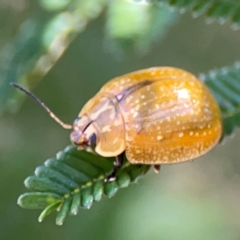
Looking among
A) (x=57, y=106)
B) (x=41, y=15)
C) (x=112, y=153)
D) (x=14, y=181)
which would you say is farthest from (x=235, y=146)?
(x=112, y=153)

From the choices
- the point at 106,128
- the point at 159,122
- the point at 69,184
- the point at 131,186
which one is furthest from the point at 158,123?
the point at 131,186

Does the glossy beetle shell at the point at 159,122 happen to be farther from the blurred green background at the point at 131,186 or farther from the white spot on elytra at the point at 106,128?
the blurred green background at the point at 131,186

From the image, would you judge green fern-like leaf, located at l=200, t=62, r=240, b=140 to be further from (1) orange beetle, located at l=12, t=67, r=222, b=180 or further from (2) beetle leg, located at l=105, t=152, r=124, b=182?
(2) beetle leg, located at l=105, t=152, r=124, b=182

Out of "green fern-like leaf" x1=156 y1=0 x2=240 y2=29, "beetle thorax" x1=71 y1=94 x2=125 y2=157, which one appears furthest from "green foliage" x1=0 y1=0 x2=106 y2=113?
"green fern-like leaf" x1=156 y1=0 x2=240 y2=29

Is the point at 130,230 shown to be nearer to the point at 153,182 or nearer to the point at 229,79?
the point at 153,182

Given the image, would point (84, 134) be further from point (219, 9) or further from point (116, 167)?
point (219, 9)
